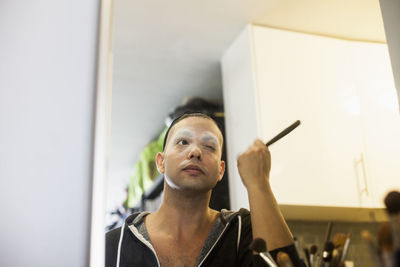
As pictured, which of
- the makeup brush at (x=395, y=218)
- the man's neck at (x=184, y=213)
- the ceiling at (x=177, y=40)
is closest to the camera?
the makeup brush at (x=395, y=218)

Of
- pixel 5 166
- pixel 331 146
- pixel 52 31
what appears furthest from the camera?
pixel 331 146

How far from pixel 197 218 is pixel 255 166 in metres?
0.16

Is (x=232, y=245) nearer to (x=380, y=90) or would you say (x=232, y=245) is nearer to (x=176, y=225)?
(x=176, y=225)

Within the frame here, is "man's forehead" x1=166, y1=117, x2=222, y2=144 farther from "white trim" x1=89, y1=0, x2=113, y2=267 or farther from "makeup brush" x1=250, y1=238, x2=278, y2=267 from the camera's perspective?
"makeup brush" x1=250, y1=238, x2=278, y2=267

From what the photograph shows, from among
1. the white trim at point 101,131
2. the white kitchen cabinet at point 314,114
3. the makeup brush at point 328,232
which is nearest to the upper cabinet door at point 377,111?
the white kitchen cabinet at point 314,114

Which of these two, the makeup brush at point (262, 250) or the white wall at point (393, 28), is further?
the white wall at point (393, 28)

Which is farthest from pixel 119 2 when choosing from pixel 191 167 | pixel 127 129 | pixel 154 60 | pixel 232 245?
pixel 232 245

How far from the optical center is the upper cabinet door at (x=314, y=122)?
106 centimetres

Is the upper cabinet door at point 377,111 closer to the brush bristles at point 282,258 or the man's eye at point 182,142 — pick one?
the brush bristles at point 282,258

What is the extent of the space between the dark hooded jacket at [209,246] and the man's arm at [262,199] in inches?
1.1

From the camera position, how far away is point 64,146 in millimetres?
912

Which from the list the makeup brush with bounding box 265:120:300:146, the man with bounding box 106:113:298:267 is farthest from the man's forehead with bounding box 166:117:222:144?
the makeup brush with bounding box 265:120:300:146

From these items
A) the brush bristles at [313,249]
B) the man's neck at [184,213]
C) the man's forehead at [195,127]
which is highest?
the man's forehead at [195,127]

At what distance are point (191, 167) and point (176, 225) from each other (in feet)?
0.38
